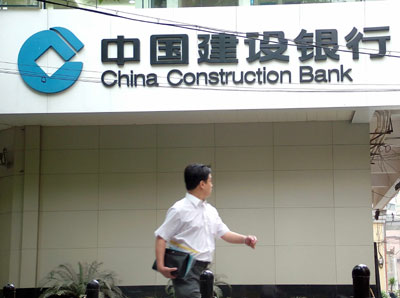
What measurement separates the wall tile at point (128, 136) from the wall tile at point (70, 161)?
0.34 metres

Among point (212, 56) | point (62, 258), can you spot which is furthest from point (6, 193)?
point (212, 56)

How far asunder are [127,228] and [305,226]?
3.43 meters

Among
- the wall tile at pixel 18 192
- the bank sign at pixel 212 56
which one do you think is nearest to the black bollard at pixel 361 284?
the bank sign at pixel 212 56

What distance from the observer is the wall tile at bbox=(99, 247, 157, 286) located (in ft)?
43.0

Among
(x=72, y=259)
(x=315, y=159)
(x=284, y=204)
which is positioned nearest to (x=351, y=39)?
(x=315, y=159)

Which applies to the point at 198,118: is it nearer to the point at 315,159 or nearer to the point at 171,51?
the point at 171,51

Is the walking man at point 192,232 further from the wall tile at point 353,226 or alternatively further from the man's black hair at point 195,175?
the wall tile at point 353,226

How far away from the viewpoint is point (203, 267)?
486cm

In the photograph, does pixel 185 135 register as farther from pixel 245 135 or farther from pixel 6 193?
pixel 6 193

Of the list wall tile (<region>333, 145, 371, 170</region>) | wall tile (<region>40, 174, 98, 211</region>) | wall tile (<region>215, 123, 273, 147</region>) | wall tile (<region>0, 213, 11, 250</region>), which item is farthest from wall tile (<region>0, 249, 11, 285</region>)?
wall tile (<region>333, 145, 371, 170</region>)

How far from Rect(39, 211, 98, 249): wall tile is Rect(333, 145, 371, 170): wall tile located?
4.83 metres

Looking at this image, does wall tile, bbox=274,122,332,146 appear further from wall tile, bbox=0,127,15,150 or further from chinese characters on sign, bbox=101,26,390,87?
wall tile, bbox=0,127,15,150

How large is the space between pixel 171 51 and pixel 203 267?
7.73 m

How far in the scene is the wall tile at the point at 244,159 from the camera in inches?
521
